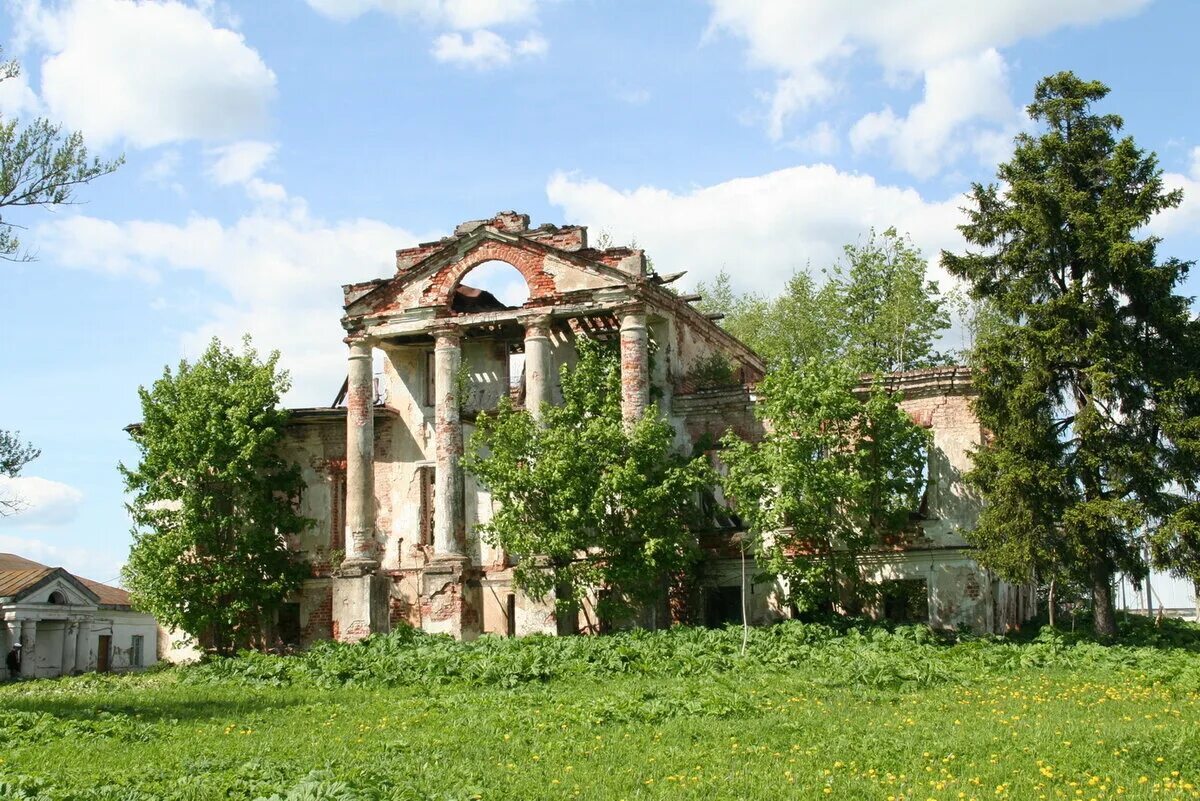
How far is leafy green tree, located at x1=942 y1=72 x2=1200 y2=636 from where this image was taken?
21.7 meters

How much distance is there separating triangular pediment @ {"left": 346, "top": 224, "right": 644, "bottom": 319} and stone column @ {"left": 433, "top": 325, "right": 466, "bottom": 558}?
3.83 ft

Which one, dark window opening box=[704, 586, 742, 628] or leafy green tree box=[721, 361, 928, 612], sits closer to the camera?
leafy green tree box=[721, 361, 928, 612]

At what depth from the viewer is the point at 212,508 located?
28750 mm

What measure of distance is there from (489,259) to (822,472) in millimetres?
9447

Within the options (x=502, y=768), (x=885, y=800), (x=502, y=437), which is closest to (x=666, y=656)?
(x=502, y=437)

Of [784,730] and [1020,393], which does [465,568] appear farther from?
[784,730]

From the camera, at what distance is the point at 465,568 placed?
27.4 m

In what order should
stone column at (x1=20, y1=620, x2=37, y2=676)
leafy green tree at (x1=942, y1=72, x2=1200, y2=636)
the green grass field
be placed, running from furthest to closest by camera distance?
stone column at (x1=20, y1=620, x2=37, y2=676) → leafy green tree at (x1=942, y1=72, x2=1200, y2=636) → the green grass field

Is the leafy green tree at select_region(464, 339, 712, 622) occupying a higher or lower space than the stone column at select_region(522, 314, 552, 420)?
lower

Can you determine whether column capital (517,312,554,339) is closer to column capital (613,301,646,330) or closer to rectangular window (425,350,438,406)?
column capital (613,301,646,330)

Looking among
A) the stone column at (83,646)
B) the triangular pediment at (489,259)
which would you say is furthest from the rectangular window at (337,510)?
the stone column at (83,646)

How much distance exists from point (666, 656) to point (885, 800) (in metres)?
11.6

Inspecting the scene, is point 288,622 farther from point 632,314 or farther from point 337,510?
point 632,314

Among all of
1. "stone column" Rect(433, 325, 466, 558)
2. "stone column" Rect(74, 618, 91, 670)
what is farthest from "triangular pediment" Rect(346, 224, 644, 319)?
"stone column" Rect(74, 618, 91, 670)
